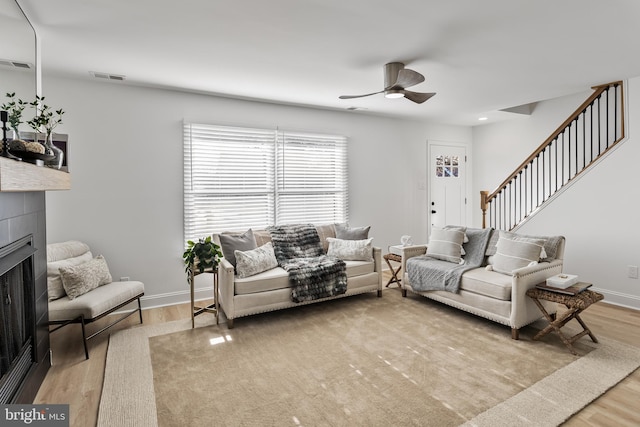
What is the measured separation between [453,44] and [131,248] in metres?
3.83

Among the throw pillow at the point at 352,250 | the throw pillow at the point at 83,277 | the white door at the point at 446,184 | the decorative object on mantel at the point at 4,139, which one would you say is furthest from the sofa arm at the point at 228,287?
the white door at the point at 446,184

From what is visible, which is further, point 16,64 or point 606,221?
point 606,221

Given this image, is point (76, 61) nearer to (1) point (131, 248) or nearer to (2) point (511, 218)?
(1) point (131, 248)

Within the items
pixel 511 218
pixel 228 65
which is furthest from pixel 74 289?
pixel 511 218

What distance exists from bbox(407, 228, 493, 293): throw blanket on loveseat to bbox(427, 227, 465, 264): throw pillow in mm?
66

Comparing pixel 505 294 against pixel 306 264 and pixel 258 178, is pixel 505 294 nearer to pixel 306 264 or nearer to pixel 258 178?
pixel 306 264

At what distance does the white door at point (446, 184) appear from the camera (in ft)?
20.8

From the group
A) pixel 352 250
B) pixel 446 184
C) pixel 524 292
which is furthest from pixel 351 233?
pixel 446 184

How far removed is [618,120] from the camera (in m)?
4.62

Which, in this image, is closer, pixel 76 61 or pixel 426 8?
pixel 426 8

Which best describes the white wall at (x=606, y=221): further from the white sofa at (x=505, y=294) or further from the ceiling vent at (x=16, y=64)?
the ceiling vent at (x=16, y=64)

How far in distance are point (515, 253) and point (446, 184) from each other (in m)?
3.17

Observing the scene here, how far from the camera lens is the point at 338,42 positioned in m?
2.78

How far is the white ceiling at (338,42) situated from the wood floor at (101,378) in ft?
8.21
